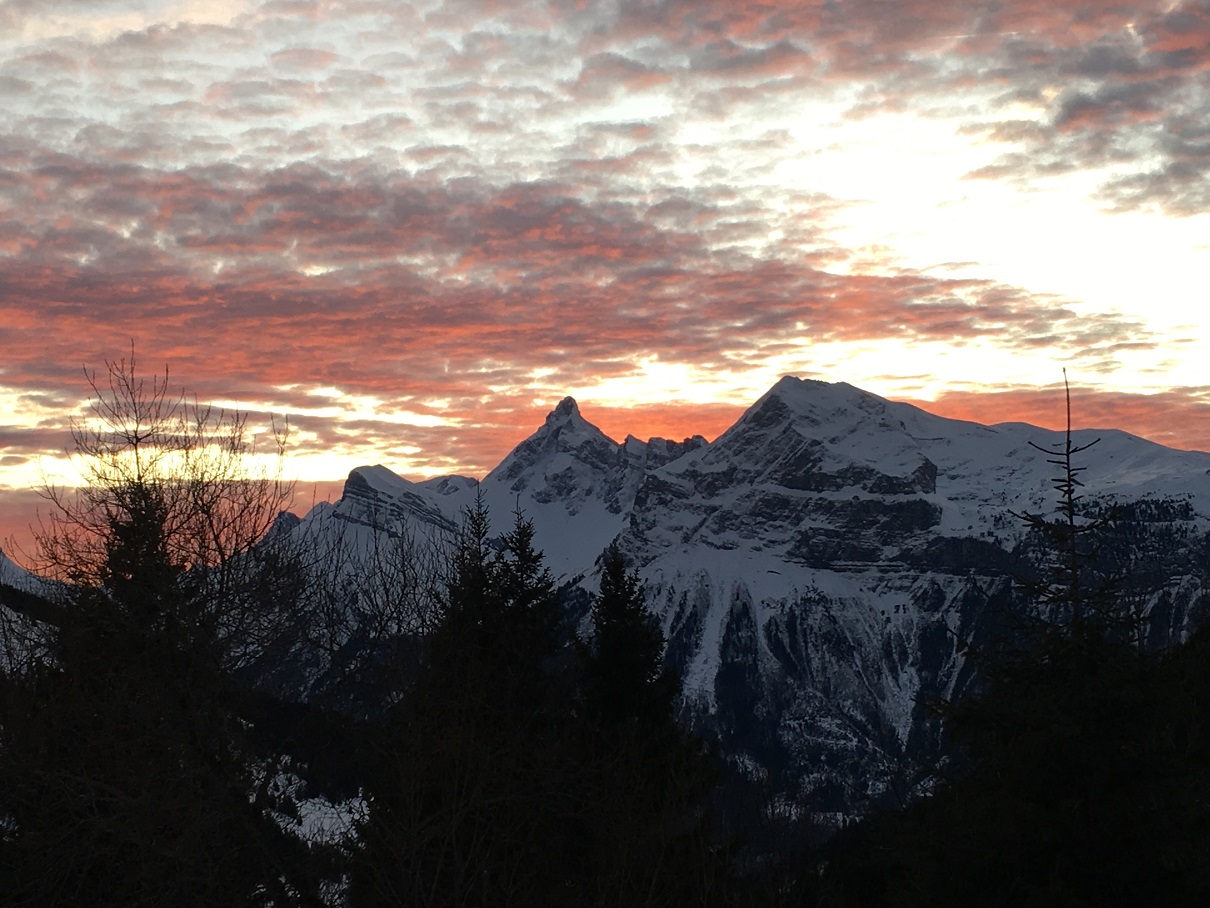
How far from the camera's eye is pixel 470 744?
74.5ft

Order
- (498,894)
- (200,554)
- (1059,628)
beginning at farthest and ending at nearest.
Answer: (200,554), (498,894), (1059,628)

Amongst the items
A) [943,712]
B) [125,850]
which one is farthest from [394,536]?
[943,712]

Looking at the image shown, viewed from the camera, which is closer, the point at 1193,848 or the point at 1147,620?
the point at 1193,848

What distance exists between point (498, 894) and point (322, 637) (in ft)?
28.2

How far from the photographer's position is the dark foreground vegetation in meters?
19.9

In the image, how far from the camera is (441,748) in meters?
23.6

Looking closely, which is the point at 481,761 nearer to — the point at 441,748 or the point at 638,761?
the point at 441,748

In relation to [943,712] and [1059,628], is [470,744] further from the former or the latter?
[1059,628]

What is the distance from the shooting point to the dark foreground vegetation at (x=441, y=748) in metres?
19.9

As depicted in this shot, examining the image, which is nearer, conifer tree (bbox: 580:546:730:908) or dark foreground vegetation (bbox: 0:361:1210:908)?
dark foreground vegetation (bbox: 0:361:1210:908)

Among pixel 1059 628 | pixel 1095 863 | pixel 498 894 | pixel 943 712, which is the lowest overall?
pixel 498 894

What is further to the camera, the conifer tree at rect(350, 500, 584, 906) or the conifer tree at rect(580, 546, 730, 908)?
the conifer tree at rect(580, 546, 730, 908)

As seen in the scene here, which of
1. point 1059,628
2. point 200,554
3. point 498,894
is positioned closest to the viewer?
point 1059,628

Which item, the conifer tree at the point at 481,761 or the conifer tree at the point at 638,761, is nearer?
the conifer tree at the point at 481,761
